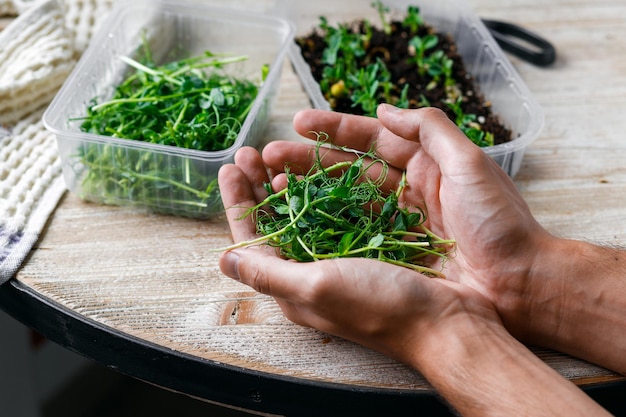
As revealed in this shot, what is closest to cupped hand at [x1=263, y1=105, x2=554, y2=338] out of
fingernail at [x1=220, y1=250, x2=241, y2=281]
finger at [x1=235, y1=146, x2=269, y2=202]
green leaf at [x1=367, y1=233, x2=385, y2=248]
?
green leaf at [x1=367, y1=233, x2=385, y2=248]

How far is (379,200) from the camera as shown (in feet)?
3.67

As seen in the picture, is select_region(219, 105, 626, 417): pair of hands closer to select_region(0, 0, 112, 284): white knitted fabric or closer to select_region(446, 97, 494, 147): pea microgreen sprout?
select_region(446, 97, 494, 147): pea microgreen sprout

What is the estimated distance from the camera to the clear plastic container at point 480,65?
1.40 metres

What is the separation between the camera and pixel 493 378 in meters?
0.90

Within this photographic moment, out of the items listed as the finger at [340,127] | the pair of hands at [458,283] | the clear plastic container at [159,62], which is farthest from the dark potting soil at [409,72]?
the pair of hands at [458,283]

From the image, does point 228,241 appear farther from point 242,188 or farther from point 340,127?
point 340,127

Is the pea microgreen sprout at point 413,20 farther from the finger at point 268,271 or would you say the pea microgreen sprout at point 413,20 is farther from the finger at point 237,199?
the finger at point 268,271

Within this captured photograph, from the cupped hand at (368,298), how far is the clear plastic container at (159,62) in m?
0.31

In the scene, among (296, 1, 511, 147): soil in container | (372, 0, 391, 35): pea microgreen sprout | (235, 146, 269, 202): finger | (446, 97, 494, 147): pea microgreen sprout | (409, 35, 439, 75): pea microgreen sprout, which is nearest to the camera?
(235, 146, 269, 202): finger

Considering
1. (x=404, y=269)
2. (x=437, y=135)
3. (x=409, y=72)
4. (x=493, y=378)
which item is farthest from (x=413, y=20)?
(x=493, y=378)

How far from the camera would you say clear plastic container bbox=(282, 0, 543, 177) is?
Result: 140 centimetres

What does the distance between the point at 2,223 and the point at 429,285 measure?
0.76 metres

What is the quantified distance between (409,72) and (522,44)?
1.37 ft

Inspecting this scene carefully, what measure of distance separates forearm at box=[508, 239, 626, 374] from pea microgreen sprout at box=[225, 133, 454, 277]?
0.15 metres
